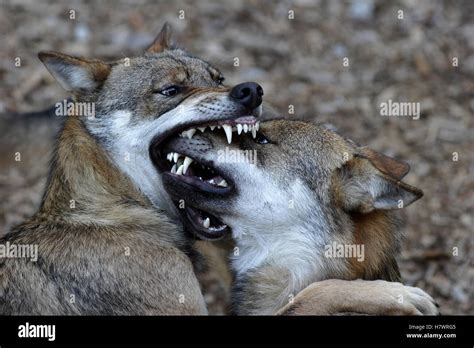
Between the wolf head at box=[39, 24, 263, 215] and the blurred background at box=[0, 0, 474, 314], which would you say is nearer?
the wolf head at box=[39, 24, 263, 215]

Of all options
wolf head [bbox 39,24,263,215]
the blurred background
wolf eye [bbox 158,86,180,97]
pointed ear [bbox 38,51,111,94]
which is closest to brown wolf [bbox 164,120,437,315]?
wolf head [bbox 39,24,263,215]

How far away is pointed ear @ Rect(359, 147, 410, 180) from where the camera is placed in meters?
6.60

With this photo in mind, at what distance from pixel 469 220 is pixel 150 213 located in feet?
13.5

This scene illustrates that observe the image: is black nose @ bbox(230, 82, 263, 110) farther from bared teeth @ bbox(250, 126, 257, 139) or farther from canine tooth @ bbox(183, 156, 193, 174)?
canine tooth @ bbox(183, 156, 193, 174)

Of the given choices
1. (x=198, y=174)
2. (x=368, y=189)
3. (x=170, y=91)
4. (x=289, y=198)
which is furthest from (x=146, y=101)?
(x=368, y=189)

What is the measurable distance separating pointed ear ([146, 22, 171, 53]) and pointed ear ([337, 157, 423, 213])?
83.3 inches

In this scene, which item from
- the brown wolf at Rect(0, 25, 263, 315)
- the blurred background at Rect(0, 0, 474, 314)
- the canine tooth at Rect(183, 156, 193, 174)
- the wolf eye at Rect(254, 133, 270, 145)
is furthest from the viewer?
the blurred background at Rect(0, 0, 474, 314)

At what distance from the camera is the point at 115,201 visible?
652cm

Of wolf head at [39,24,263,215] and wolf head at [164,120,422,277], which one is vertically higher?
wolf head at [39,24,263,215]

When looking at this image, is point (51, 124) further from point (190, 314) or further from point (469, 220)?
point (469, 220)

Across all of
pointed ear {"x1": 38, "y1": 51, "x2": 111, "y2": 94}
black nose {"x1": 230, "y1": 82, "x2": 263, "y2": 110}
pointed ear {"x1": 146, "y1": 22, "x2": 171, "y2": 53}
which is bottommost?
black nose {"x1": 230, "y1": 82, "x2": 263, "y2": 110}

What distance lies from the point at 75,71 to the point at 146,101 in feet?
2.05

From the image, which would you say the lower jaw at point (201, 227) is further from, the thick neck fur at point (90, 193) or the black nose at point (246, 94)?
the black nose at point (246, 94)

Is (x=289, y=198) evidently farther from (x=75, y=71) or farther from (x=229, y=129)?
(x=75, y=71)
